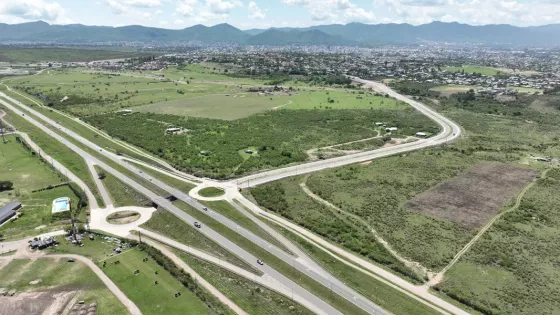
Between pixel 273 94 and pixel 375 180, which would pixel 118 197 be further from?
pixel 273 94

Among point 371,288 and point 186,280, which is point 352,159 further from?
point 186,280

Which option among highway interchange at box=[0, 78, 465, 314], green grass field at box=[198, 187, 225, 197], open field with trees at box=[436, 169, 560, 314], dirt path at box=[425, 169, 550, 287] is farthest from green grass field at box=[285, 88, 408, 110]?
open field with trees at box=[436, 169, 560, 314]

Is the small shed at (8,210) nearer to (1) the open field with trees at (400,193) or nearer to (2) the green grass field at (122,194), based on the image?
(2) the green grass field at (122,194)

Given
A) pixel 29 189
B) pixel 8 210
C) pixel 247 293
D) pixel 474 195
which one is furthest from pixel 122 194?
pixel 474 195

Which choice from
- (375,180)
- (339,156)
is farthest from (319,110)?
(375,180)

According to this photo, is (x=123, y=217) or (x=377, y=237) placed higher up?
(x=123, y=217)
